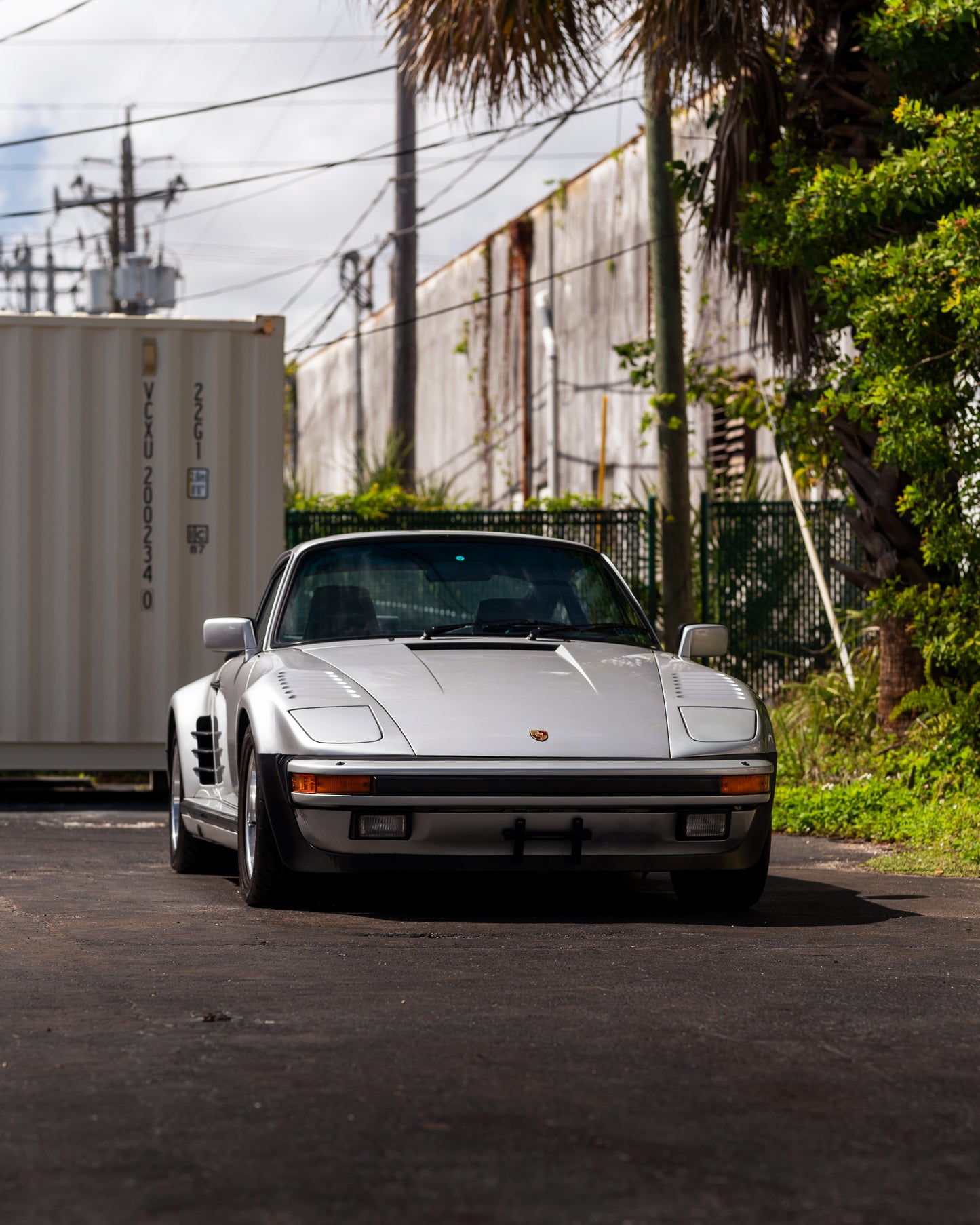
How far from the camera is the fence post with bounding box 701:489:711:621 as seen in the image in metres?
15.8

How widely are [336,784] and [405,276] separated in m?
18.8

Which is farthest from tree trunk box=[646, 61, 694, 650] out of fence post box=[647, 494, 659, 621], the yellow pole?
the yellow pole

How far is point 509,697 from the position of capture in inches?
251

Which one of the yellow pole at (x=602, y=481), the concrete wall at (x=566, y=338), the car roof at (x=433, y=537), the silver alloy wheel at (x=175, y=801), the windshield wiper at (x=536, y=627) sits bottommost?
the silver alloy wheel at (x=175, y=801)

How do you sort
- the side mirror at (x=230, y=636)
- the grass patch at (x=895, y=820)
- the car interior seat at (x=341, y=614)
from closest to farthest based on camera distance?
the car interior seat at (x=341, y=614), the side mirror at (x=230, y=636), the grass patch at (x=895, y=820)

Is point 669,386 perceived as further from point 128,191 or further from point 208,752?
point 128,191

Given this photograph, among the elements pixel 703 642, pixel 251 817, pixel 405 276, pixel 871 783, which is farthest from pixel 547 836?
pixel 405 276

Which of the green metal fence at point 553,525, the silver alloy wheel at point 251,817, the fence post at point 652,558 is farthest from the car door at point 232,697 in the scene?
the fence post at point 652,558

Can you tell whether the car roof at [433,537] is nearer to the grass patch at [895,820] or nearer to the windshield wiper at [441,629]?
the windshield wiper at [441,629]

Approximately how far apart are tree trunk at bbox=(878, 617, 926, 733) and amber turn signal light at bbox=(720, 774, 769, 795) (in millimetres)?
5360

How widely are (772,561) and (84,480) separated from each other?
660cm

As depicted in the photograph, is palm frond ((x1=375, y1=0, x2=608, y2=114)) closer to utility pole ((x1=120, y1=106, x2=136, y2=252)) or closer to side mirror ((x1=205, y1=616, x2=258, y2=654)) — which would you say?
side mirror ((x1=205, y1=616, x2=258, y2=654))

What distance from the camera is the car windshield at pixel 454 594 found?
729 centimetres

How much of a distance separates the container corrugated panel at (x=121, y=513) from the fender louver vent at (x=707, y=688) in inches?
219
